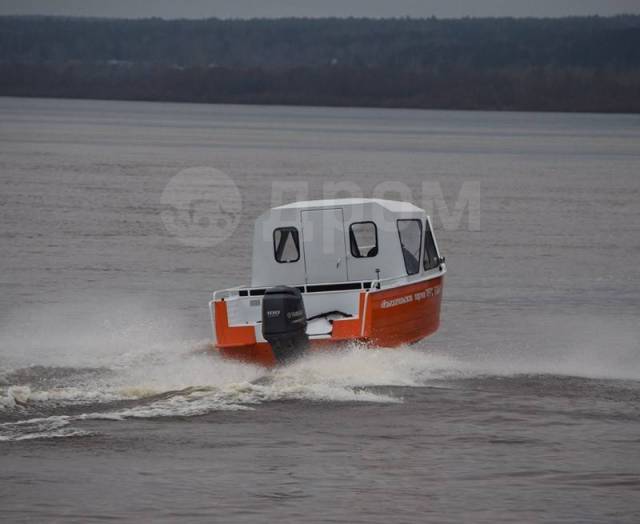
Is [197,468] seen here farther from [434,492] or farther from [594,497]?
[594,497]

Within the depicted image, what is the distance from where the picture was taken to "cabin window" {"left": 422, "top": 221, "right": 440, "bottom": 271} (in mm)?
20962

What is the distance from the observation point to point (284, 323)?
17.3 metres

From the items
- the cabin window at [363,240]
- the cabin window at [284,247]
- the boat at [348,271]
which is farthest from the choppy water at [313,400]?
the cabin window at [284,247]

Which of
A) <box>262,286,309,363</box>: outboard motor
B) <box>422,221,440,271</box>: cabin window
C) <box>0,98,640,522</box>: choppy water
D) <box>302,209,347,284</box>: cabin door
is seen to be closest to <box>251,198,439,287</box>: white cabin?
<box>302,209,347,284</box>: cabin door

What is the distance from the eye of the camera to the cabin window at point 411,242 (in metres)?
20.5

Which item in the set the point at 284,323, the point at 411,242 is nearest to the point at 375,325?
the point at 284,323

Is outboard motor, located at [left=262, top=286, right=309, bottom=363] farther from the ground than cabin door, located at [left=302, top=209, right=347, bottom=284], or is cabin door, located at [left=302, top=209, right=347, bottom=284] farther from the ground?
cabin door, located at [left=302, top=209, right=347, bottom=284]

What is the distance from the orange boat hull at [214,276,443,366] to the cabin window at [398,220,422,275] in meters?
0.37

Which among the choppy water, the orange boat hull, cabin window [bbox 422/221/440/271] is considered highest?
cabin window [bbox 422/221/440/271]

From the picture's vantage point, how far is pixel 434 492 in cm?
1390

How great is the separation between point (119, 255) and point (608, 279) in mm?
12212

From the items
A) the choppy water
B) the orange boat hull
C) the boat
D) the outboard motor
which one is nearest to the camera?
the choppy water

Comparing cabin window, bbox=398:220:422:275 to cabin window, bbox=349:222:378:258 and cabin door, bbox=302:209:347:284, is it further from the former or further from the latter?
cabin door, bbox=302:209:347:284

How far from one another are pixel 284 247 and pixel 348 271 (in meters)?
1.04
